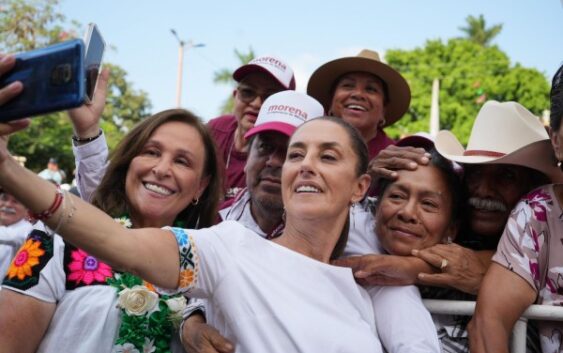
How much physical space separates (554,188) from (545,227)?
0.22 meters

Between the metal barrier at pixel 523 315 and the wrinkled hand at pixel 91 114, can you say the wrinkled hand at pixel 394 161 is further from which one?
the wrinkled hand at pixel 91 114

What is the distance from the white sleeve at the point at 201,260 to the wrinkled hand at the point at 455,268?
923mm

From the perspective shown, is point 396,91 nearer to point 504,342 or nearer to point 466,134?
point 504,342

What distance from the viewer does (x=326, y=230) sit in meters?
2.40

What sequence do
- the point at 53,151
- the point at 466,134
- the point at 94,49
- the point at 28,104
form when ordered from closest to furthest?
1. the point at 28,104
2. the point at 94,49
3. the point at 53,151
4. the point at 466,134

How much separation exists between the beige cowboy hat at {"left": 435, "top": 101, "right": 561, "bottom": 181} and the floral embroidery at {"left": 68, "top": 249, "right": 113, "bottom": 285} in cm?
166

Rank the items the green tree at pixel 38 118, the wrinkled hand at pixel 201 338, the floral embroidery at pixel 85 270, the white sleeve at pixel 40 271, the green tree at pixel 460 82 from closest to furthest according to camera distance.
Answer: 1. the wrinkled hand at pixel 201 338
2. the white sleeve at pixel 40 271
3. the floral embroidery at pixel 85 270
4. the green tree at pixel 38 118
5. the green tree at pixel 460 82

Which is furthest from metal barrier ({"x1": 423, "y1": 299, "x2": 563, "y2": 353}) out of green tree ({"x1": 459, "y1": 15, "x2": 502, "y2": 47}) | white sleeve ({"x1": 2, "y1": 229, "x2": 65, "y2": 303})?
green tree ({"x1": 459, "y1": 15, "x2": 502, "y2": 47})

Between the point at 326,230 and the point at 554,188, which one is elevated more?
the point at 554,188

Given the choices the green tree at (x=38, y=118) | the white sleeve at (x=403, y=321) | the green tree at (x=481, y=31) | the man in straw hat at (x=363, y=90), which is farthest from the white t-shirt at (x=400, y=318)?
the green tree at (x=481, y=31)

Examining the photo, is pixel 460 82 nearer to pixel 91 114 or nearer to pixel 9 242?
pixel 9 242

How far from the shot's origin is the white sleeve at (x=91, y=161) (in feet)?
10.1

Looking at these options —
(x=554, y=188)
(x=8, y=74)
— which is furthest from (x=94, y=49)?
(x=554, y=188)

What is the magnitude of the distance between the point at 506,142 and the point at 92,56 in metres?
2.09
